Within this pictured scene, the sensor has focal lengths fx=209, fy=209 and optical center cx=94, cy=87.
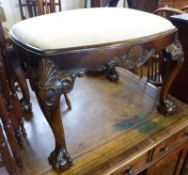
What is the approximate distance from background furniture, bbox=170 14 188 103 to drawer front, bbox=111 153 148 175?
1.61 feet

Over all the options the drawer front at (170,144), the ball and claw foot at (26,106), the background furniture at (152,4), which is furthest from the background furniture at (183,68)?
the background furniture at (152,4)

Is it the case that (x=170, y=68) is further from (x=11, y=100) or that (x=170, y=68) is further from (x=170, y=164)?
(x=11, y=100)

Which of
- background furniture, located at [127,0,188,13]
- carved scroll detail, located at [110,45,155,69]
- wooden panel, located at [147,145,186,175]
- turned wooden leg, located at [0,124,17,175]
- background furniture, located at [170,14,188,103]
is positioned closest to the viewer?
turned wooden leg, located at [0,124,17,175]

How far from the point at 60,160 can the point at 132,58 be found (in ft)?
1.31

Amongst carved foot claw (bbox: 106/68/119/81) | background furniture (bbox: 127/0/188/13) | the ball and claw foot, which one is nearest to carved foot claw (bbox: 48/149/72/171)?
the ball and claw foot

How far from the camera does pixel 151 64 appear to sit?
1.43 metres

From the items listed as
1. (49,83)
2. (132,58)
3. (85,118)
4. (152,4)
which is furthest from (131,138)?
(152,4)

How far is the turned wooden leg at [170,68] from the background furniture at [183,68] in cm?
24

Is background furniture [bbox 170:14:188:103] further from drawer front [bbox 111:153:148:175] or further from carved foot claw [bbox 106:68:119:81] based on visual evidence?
drawer front [bbox 111:153:148:175]

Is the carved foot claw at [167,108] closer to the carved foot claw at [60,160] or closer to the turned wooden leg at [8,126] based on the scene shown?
the carved foot claw at [60,160]

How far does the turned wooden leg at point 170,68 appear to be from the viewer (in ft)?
2.55

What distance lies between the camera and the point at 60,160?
2.21ft

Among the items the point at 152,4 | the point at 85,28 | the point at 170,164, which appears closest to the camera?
the point at 85,28

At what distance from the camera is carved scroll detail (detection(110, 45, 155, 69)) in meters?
0.64
